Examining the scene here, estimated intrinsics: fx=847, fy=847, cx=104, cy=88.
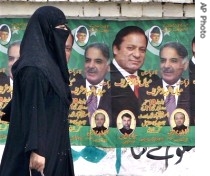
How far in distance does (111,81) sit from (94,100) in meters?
0.25

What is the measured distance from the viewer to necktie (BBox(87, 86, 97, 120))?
26.9 feet

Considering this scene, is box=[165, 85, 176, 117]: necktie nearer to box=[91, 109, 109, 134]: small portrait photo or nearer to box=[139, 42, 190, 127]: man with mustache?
box=[139, 42, 190, 127]: man with mustache

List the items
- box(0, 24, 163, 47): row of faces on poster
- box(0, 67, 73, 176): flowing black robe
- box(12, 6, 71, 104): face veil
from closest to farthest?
box(0, 67, 73, 176): flowing black robe
box(12, 6, 71, 104): face veil
box(0, 24, 163, 47): row of faces on poster

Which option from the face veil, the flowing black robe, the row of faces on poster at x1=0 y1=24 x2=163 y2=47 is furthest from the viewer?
the row of faces on poster at x1=0 y1=24 x2=163 y2=47

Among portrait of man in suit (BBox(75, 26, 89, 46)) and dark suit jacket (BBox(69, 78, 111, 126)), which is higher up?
portrait of man in suit (BBox(75, 26, 89, 46))

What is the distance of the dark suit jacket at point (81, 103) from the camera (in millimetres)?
8219

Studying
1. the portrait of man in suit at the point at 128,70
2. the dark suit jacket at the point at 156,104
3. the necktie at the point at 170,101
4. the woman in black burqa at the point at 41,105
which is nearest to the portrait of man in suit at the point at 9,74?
the portrait of man in suit at the point at 128,70

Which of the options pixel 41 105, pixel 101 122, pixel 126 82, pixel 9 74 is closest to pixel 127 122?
pixel 101 122

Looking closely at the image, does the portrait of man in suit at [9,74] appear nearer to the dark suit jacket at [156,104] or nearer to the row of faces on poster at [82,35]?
the row of faces on poster at [82,35]

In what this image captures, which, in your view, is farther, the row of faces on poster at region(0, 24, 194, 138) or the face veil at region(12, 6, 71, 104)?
the row of faces on poster at region(0, 24, 194, 138)

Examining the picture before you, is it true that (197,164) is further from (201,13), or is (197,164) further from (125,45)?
(125,45)

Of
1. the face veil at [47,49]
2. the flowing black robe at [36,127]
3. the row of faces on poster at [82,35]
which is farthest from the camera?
the row of faces on poster at [82,35]

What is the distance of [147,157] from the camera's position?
8.26m

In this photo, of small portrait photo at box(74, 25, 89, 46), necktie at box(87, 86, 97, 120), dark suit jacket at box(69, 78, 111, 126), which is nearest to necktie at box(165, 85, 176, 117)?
dark suit jacket at box(69, 78, 111, 126)
